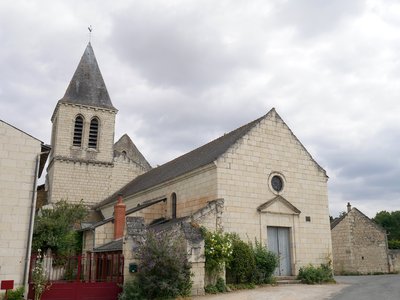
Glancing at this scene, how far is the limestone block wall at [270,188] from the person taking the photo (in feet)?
60.3

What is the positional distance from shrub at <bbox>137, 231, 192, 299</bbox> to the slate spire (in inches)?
884

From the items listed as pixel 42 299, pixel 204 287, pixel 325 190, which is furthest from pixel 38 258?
pixel 325 190

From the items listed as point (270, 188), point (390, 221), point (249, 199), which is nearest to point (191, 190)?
point (249, 199)

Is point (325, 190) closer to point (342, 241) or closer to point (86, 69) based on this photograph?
point (342, 241)

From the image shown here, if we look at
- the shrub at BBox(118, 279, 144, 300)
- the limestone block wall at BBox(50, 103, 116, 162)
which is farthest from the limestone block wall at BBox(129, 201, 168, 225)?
the limestone block wall at BBox(50, 103, 116, 162)

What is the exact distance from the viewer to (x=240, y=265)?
16.5 meters

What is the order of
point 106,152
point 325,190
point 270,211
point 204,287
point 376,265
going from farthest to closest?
point 106,152
point 376,265
point 325,190
point 270,211
point 204,287

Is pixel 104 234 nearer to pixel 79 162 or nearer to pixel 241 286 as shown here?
pixel 241 286

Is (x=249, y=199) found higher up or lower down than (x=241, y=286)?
higher up

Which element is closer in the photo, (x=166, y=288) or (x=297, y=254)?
(x=166, y=288)

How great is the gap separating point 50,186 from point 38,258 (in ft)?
63.4

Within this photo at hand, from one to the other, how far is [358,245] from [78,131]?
23.4 metres

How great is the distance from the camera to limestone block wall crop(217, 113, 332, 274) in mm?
18375

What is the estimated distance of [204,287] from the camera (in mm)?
14930
